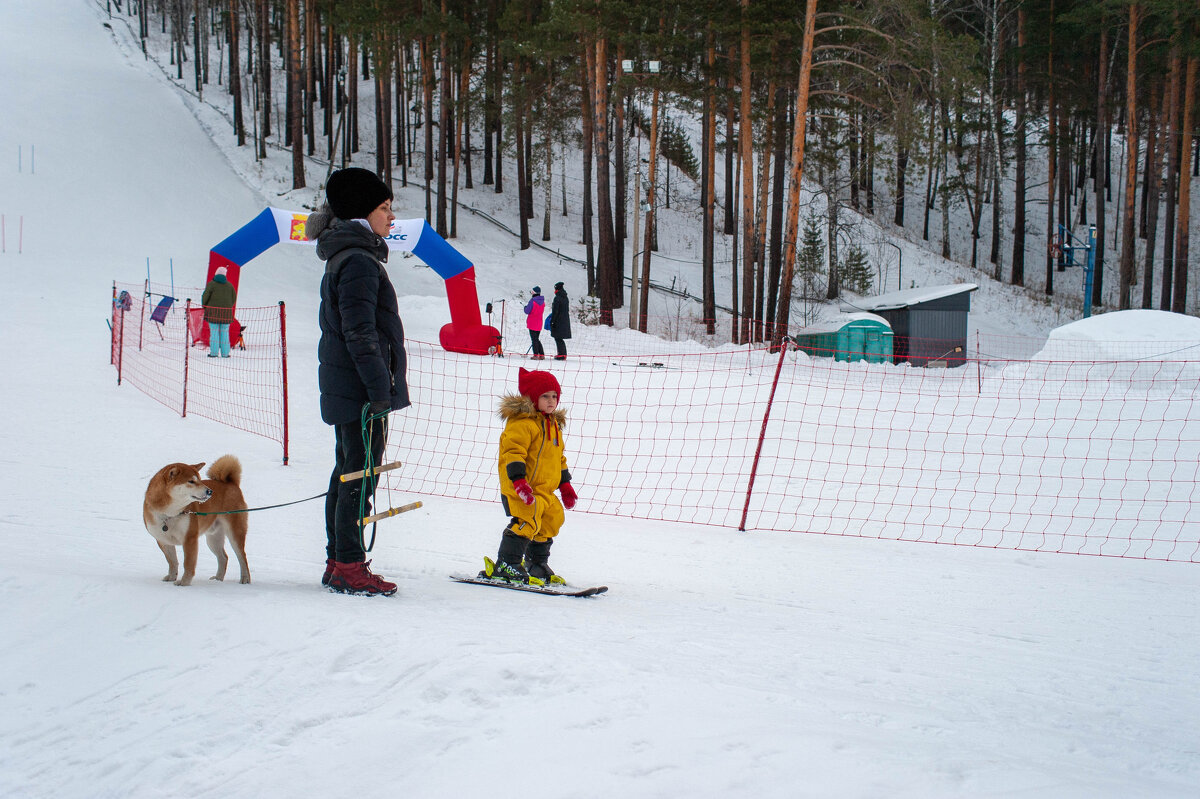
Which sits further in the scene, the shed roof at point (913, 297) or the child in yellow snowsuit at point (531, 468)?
the shed roof at point (913, 297)

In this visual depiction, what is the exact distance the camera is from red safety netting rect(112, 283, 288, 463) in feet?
35.8

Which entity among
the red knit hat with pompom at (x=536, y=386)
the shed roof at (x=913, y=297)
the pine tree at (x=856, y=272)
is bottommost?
the red knit hat with pompom at (x=536, y=386)

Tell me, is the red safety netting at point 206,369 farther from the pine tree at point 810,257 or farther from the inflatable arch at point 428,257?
the pine tree at point 810,257

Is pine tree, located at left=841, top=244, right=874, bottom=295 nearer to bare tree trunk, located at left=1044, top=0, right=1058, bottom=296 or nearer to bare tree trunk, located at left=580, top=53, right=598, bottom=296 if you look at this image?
bare tree trunk, located at left=1044, top=0, right=1058, bottom=296

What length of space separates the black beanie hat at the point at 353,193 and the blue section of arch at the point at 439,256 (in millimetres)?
12988

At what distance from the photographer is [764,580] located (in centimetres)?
536

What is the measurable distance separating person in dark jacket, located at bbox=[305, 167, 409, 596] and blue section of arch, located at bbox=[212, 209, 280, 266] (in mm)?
13793

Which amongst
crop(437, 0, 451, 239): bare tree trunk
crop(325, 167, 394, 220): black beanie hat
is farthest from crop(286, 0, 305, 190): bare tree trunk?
crop(325, 167, 394, 220): black beanie hat

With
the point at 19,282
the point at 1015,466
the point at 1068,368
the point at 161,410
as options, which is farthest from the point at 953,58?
the point at 19,282

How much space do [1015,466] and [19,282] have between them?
21.8 m

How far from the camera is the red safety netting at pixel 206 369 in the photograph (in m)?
10.9

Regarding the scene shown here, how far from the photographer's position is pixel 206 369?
47.0 ft

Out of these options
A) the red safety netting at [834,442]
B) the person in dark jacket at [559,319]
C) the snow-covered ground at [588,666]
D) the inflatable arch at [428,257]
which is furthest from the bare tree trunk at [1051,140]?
the snow-covered ground at [588,666]

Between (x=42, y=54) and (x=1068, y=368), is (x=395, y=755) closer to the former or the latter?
(x=1068, y=368)
